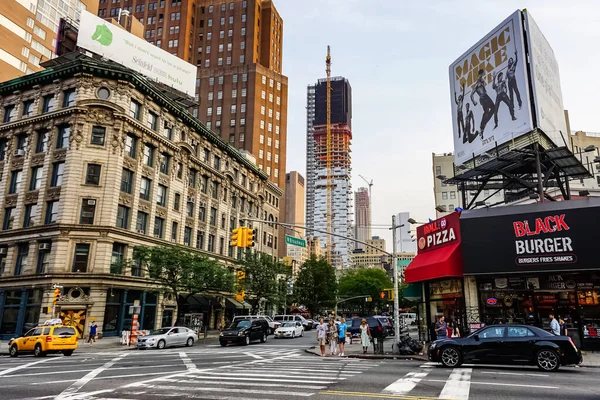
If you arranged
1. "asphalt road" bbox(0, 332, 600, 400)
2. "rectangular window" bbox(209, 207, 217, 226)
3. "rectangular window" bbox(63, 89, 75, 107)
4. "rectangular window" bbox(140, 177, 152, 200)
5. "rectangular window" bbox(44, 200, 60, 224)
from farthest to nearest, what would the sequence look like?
1. "rectangular window" bbox(209, 207, 217, 226)
2. "rectangular window" bbox(140, 177, 152, 200)
3. "rectangular window" bbox(63, 89, 75, 107)
4. "rectangular window" bbox(44, 200, 60, 224)
5. "asphalt road" bbox(0, 332, 600, 400)

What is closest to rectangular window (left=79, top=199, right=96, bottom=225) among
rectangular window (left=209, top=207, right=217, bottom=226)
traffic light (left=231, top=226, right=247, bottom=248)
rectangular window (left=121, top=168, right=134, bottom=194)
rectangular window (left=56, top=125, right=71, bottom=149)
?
rectangular window (left=121, top=168, right=134, bottom=194)

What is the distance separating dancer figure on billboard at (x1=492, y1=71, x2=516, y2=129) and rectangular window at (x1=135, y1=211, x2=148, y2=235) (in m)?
31.9

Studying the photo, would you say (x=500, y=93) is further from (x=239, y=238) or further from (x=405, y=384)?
(x=405, y=384)

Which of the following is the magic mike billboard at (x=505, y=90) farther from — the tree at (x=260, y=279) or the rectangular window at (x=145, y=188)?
the rectangular window at (x=145, y=188)

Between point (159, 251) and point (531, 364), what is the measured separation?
28.7m

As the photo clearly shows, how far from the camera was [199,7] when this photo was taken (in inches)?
4114

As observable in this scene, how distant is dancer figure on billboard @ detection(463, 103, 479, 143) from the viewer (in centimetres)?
3222

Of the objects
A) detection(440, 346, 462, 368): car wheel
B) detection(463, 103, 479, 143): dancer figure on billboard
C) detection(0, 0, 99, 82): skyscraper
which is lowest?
detection(440, 346, 462, 368): car wheel

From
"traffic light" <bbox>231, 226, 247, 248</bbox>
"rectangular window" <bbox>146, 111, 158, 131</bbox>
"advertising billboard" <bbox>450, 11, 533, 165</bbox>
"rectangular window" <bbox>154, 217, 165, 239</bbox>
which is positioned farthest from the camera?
"rectangular window" <bbox>154, 217, 165, 239</bbox>

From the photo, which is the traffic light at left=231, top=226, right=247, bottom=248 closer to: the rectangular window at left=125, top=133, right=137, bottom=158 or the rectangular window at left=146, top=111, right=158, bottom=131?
the rectangular window at left=125, top=133, right=137, bottom=158

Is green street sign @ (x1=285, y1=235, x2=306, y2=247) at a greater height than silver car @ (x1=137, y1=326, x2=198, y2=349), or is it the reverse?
green street sign @ (x1=285, y1=235, x2=306, y2=247)

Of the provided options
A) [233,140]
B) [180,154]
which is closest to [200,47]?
[233,140]

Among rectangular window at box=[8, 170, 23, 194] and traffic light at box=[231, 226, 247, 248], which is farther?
rectangular window at box=[8, 170, 23, 194]

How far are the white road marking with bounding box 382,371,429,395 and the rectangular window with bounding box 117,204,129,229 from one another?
32.0 meters
